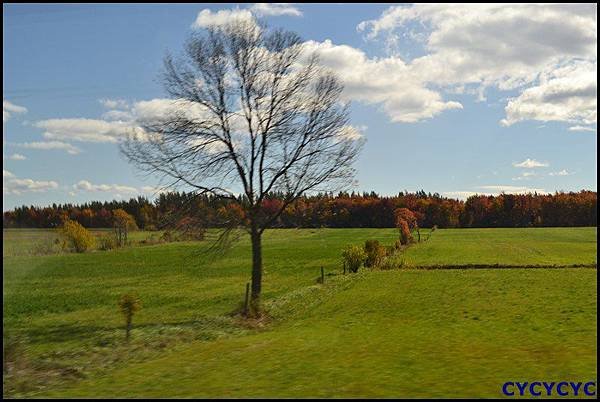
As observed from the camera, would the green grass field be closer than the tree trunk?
Yes

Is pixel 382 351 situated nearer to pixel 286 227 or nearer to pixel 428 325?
pixel 428 325

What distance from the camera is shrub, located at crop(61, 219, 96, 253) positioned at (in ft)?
232

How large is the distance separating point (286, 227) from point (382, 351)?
14.1 m

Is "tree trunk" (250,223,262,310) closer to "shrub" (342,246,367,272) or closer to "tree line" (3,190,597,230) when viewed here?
"shrub" (342,246,367,272)

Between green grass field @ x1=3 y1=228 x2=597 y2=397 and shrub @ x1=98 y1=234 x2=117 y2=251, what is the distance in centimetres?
3126

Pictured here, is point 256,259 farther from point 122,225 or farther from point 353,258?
point 122,225

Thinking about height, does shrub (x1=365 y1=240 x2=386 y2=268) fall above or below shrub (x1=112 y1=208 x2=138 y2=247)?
below

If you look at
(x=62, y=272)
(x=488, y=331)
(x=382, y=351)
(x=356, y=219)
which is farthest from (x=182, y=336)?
(x=356, y=219)

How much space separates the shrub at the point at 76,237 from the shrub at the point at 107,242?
2587 mm

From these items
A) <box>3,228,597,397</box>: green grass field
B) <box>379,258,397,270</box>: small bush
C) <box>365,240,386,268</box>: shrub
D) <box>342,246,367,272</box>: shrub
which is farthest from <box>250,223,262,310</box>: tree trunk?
<box>379,258,397,270</box>: small bush

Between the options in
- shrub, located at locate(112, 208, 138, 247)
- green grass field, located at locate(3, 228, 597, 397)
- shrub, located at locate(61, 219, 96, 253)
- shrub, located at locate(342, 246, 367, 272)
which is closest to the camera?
green grass field, located at locate(3, 228, 597, 397)

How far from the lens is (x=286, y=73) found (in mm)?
27219

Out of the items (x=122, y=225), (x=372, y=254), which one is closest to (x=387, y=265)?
(x=372, y=254)

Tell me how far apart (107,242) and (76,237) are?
7308 millimetres
